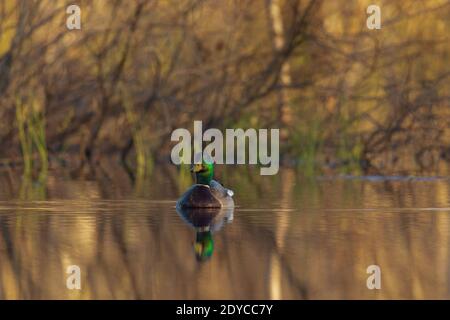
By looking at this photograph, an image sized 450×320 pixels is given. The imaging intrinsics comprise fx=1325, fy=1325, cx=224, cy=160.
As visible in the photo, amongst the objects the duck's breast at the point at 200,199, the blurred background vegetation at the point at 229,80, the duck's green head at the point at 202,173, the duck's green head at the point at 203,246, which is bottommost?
the duck's green head at the point at 203,246

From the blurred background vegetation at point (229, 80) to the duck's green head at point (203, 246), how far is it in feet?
26.2

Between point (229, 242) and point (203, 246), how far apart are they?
30 cm

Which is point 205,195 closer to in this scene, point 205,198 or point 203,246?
point 205,198

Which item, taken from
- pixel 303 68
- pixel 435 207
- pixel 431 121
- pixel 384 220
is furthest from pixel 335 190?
pixel 303 68

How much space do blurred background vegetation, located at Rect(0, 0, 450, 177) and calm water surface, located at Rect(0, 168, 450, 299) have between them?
4.12m

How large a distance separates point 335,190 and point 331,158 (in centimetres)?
576

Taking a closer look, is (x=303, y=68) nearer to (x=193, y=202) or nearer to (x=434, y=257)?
(x=193, y=202)

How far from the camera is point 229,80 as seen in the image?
734 inches

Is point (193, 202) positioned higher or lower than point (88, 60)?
lower

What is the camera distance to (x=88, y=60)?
723 inches

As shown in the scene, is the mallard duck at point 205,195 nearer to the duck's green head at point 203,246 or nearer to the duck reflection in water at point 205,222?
the duck reflection in water at point 205,222

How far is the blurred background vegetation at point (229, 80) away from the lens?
17.5 m

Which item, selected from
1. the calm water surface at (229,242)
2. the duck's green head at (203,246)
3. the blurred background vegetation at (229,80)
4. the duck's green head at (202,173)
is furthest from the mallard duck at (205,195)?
the blurred background vegetation at (229,80)

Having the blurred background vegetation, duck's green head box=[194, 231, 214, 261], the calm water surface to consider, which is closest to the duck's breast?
the calm water surface
